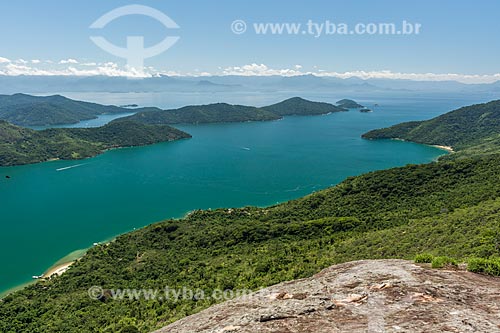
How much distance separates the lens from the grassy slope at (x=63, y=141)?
150 meters

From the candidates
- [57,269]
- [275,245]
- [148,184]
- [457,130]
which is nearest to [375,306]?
[275,245]

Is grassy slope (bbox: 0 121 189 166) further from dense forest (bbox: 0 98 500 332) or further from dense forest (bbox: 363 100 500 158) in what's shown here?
dense forest (bbox: 363 100 500 158)

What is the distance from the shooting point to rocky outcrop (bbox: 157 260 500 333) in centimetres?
920

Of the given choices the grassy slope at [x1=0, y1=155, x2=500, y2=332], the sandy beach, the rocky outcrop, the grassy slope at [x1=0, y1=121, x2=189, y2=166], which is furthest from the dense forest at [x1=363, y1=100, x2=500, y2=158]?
the rocky outcrop

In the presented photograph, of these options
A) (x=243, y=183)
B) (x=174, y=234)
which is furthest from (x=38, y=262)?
(x=243, y=183)

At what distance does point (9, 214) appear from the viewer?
8494 centimetres

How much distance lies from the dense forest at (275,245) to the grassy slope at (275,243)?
6.3 inches

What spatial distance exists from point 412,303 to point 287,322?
156 inches

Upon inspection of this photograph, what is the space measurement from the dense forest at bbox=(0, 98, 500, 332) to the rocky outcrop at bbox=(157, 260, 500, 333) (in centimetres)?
280

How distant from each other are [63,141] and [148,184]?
81860 millimetres

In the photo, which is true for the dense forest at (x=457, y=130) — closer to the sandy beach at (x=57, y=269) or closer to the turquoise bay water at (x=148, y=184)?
the turquoise bay water at (x=148, y=184)

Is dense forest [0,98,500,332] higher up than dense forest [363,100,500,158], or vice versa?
dense forest [363,100,500,158]

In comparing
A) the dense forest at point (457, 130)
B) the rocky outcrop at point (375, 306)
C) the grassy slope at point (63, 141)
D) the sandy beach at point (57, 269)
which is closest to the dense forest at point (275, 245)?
the rocky outcrop at point (375, 306)

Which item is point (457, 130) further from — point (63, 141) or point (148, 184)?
point (63, 141)
